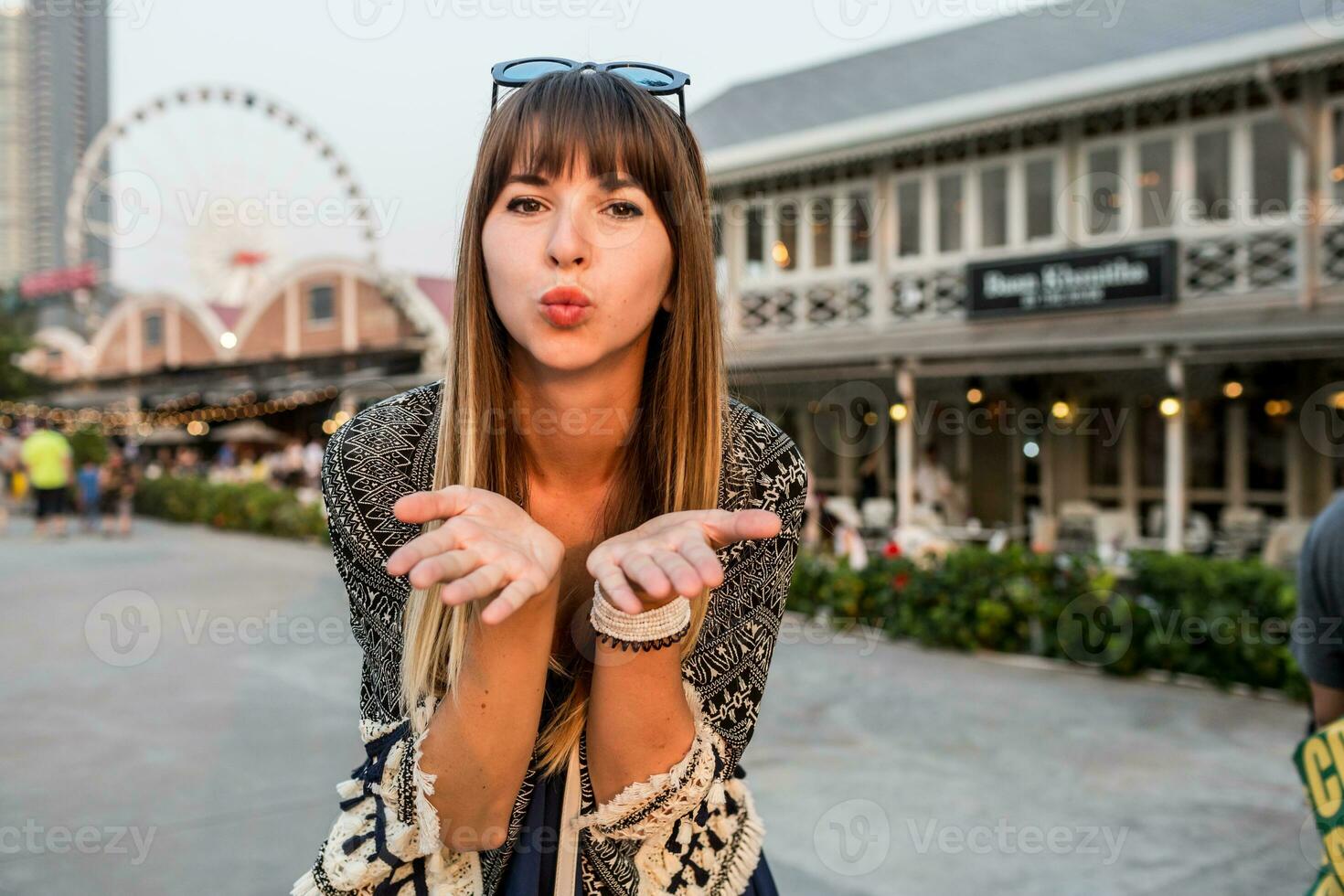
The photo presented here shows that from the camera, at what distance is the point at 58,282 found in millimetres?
46906

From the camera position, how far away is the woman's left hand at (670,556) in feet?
3.28

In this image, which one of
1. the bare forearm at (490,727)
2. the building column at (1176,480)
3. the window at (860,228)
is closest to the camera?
the bare forearm at (490,727)

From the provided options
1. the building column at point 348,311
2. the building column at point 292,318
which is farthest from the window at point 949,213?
the building column at point 292,318

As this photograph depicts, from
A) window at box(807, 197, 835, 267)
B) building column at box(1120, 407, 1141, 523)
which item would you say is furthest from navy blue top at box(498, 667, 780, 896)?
window at box(807, 197, 835, 267)

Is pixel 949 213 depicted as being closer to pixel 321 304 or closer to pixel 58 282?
pixel 321 304

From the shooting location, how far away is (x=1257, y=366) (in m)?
12.0

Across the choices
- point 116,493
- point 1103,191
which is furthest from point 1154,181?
point 116,493

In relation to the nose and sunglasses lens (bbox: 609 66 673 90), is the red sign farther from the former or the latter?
the nose

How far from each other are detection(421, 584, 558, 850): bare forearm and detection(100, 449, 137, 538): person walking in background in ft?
60.3

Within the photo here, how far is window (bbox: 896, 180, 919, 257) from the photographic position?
1359 centimetres

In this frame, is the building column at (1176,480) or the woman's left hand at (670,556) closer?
the woman's left hand at (670,556)

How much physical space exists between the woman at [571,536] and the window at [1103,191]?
11774 mm

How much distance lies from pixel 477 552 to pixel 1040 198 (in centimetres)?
1277

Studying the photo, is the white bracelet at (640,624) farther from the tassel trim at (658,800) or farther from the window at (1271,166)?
the window at (1271,166)
